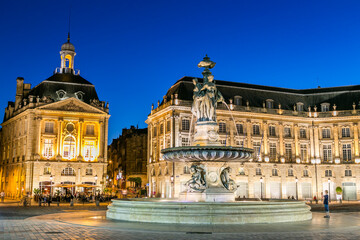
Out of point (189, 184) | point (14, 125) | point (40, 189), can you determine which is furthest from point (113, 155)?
point (189, 184)

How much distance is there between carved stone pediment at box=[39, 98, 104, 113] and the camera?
6378 centimetres

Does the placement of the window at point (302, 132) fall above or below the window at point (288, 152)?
above

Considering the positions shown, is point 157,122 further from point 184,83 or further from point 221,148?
point 221,148

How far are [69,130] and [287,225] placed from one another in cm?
5060

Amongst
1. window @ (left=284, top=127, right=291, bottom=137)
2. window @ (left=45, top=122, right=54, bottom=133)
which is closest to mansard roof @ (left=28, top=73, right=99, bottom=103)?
window @ (left=45, top=122, right=54, bottom=133)

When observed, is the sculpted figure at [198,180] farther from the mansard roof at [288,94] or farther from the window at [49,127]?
the window at [49,127]

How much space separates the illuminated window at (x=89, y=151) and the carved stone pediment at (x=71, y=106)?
4.93m

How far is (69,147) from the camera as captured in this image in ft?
212

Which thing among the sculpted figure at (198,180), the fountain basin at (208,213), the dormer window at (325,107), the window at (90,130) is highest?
the dormer window at (325,107)

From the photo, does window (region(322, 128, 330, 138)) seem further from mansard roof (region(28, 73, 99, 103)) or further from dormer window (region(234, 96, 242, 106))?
mansard roof (region(28, 73, 99, 103))

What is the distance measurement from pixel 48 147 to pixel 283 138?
36026 millimetres

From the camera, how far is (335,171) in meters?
69.4

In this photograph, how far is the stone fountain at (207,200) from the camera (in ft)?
62.4

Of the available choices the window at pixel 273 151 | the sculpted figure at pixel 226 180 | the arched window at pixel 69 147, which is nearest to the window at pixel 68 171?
the arched window at pixel 69 147
